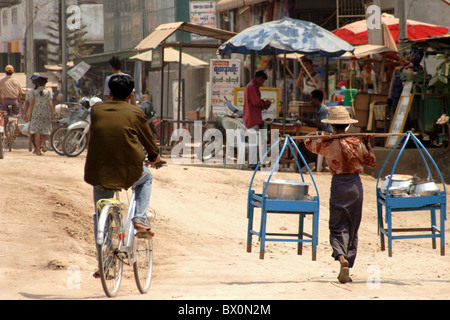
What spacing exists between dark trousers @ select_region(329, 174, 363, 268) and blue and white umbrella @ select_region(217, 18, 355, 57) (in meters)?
6.75

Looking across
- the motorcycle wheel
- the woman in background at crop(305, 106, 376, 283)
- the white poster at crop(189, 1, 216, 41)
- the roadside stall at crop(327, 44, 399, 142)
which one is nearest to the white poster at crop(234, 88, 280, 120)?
the roadside stall at crop(327, 44, 399, 142)

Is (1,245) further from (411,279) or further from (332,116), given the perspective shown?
(411,279)

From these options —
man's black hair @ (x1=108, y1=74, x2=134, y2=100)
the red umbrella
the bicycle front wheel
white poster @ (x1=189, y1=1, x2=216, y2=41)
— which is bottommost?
the bicycle front wheel

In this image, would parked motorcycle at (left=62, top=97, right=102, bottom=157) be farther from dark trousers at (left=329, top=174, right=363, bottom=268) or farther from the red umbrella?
dark trousers at (left=329, top=174, right=363, bottom=268)

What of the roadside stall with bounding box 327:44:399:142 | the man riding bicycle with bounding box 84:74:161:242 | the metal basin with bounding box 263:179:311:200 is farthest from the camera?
the roadside stall with bounding box 327:44:399:142

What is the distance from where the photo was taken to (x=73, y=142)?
1549 cm

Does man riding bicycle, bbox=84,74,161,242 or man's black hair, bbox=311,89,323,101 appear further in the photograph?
man's black hair, bbox=311,89,323,101

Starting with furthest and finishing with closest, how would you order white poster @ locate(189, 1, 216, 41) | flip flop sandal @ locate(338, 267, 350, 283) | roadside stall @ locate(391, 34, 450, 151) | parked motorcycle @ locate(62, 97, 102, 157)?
white poster @ locate(189, 1, 216, 41) → parked motorcycle @ locate(62, 97, 102, 157) → roadside stall @ locate(391, 34, 450, 151) → flip flop sandal @ locate(338, 267, 350, 283)

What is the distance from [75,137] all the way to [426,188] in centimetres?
959

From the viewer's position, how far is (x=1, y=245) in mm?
7465

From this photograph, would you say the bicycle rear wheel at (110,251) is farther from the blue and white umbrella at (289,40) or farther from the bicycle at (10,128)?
the bicycle at (10,128)

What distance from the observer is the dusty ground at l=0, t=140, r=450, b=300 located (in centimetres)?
628

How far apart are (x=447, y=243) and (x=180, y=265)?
13.9 ft

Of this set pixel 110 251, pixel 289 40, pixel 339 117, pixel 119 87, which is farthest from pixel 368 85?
pixel 110 251
